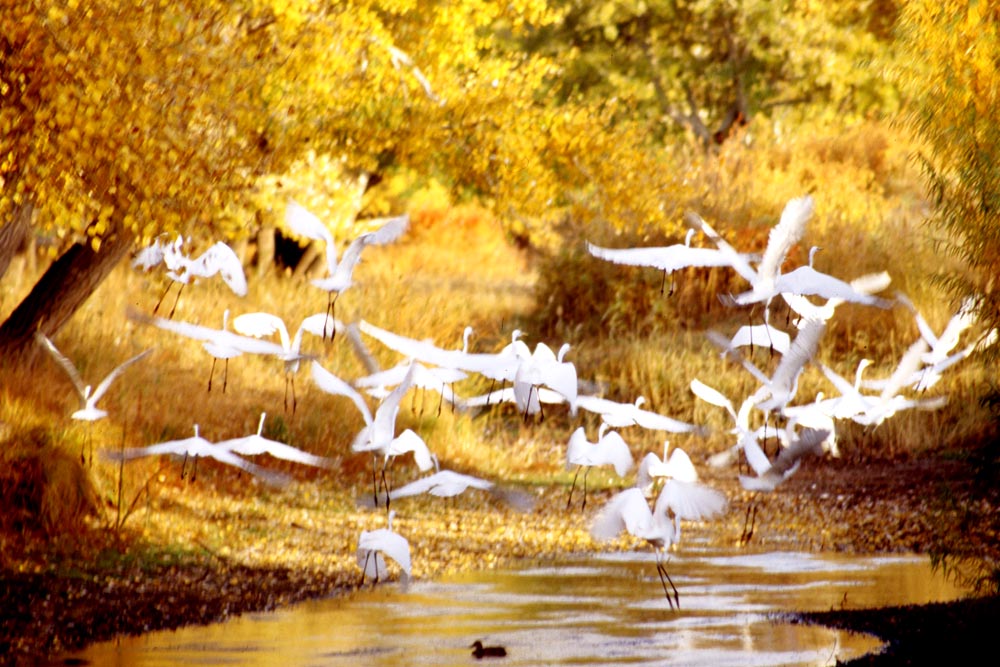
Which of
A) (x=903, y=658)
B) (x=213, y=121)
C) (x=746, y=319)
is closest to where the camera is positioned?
(x=903, y=658)

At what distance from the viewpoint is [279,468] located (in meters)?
14.2

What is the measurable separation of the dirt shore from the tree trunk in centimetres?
311

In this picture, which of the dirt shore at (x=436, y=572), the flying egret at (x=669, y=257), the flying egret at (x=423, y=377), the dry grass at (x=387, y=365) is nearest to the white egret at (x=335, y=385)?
the flying egret at (x=423, y=377)

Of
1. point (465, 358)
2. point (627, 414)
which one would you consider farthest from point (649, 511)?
point (465, 358)

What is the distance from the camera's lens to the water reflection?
324 inches

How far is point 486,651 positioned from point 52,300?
254 inches

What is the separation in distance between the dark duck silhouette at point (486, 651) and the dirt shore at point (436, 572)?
1.95 meters

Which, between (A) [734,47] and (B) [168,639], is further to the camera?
(A) [734,47]

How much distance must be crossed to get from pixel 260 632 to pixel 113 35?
373 cm

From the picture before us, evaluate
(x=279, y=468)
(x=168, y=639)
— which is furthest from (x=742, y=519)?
(x=168, y=639)

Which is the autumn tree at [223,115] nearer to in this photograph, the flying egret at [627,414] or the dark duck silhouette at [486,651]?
the flying egret at [627,414]

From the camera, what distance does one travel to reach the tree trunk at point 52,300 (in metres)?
12.9

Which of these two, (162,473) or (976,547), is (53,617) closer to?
(162,473)

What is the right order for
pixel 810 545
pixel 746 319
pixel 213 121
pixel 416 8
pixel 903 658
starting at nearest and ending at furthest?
pixel 903 658 < pixel 213 121 < pixel 810 545 < pixel 416 8 < pixel 746 319
